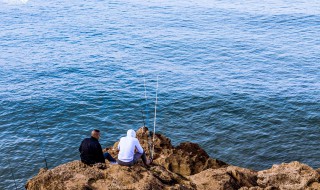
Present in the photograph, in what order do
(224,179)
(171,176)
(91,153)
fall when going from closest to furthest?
(171,176) → (91,153) → (224,179)

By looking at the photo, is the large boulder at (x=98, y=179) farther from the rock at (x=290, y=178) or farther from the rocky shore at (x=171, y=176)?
the rock at (x=290, y=178)

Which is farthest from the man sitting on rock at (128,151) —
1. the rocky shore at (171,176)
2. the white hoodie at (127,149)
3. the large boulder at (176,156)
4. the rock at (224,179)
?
the large boulder at (176,156)

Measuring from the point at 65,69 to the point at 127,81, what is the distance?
6.21 metres

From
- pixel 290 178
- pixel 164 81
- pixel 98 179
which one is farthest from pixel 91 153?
pixel 164 81

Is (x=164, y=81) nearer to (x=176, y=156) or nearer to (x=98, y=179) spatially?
(x=176, y=156)

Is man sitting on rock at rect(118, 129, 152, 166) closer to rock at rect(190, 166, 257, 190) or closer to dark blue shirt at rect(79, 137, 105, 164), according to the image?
dark blue shirt at rect(79, 137, 105, 164)

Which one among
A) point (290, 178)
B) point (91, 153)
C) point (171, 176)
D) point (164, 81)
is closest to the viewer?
point (171, 176)

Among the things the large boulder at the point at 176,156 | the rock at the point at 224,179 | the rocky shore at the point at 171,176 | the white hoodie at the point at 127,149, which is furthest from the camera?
the large boulder at the point at 176,156

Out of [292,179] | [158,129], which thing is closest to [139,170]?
[292,179]

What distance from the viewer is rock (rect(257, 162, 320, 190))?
12641 mm

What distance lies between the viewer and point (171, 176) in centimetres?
1105

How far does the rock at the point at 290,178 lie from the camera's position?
12.6 m

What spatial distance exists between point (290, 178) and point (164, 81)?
19652 mm

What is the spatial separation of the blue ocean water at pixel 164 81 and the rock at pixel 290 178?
6.58 metres
